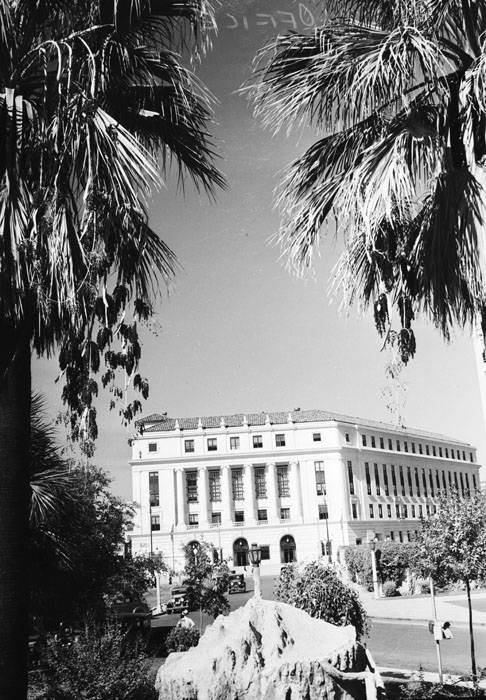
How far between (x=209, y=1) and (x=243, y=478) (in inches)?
1702

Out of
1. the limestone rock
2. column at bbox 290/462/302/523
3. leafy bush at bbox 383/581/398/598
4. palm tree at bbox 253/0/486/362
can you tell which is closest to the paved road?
the limestone rock

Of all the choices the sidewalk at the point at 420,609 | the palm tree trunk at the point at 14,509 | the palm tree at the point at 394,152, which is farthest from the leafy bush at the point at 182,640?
the sidewalk at the point at 420,609

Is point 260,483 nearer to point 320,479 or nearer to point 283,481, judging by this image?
point 283,481

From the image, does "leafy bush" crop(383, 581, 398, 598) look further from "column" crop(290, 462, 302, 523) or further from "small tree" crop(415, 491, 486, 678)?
"small tree" crop(415, 491, 486, 678)

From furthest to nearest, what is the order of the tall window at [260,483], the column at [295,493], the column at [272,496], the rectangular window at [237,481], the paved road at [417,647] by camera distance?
the rectangular window at [237,481] → the tall window at [260,483] → the column at [272,496] → the column at [295,493] → the paved road at [417,647]

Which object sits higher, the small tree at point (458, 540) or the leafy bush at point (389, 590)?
the small tree at point (458, 540)

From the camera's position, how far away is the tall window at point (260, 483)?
45.9 meters

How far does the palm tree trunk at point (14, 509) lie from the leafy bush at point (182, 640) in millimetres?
6142

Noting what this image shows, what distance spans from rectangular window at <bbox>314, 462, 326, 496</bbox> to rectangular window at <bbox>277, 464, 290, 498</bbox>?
6.28 feet

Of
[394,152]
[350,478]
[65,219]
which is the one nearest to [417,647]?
[394,152]

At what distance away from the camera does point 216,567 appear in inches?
718

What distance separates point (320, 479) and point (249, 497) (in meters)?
8.16

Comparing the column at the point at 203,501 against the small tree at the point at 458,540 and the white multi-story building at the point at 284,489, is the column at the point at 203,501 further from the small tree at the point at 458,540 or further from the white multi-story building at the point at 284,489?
the small tree at the point at 458,540

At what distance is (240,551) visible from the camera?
4912cm
